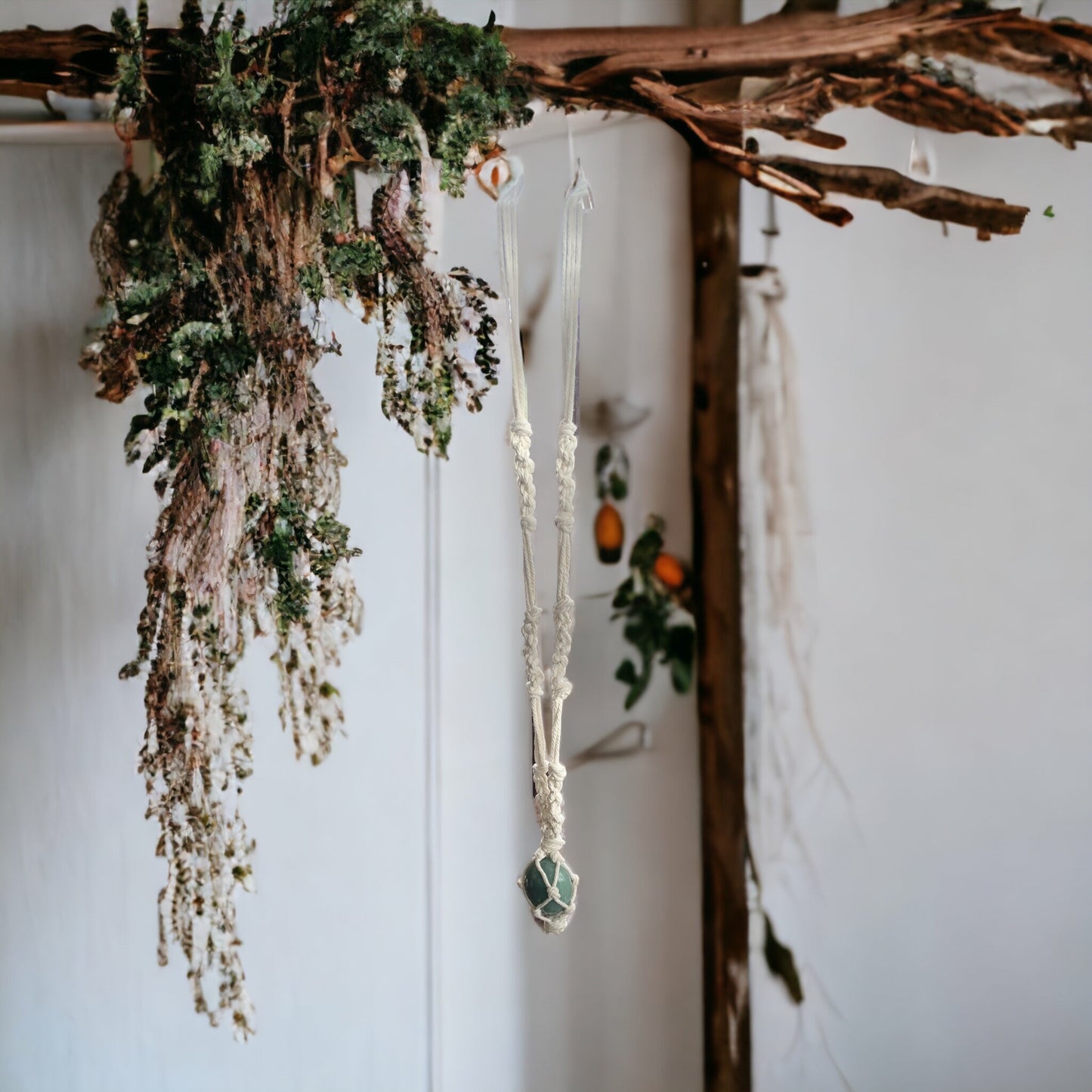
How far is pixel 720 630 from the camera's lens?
1.08 meters

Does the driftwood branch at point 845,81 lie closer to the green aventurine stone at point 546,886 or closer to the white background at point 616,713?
the white background at point 616,713

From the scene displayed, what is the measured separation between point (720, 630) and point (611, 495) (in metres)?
0.22

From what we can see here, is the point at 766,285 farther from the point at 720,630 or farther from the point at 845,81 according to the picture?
the point at 720,630

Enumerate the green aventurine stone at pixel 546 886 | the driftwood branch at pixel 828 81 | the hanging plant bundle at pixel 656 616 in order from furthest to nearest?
the hanging plant bundle at pixel 656 616, the driftwood branch at pixel 828 81, the green aventurine stone at pixel 546 886

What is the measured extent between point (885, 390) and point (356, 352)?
65 cm

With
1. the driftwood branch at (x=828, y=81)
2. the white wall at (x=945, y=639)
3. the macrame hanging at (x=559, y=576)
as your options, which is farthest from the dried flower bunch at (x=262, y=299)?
the white wall at (x=945, y=639)

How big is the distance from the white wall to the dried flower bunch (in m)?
0.45

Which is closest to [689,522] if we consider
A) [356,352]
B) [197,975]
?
[356,352]

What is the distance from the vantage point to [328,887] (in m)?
1.07

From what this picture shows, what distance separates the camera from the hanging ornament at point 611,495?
1104 mm

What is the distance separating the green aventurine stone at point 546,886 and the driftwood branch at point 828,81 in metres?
0.80

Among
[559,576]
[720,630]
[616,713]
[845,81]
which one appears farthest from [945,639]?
[845,81]

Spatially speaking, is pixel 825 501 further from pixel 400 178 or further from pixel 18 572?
pixel 18 572

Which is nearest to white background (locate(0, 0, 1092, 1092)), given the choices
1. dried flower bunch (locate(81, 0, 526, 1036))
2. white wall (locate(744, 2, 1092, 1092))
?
white wall (locate(744, 2, 1092, 1092))
